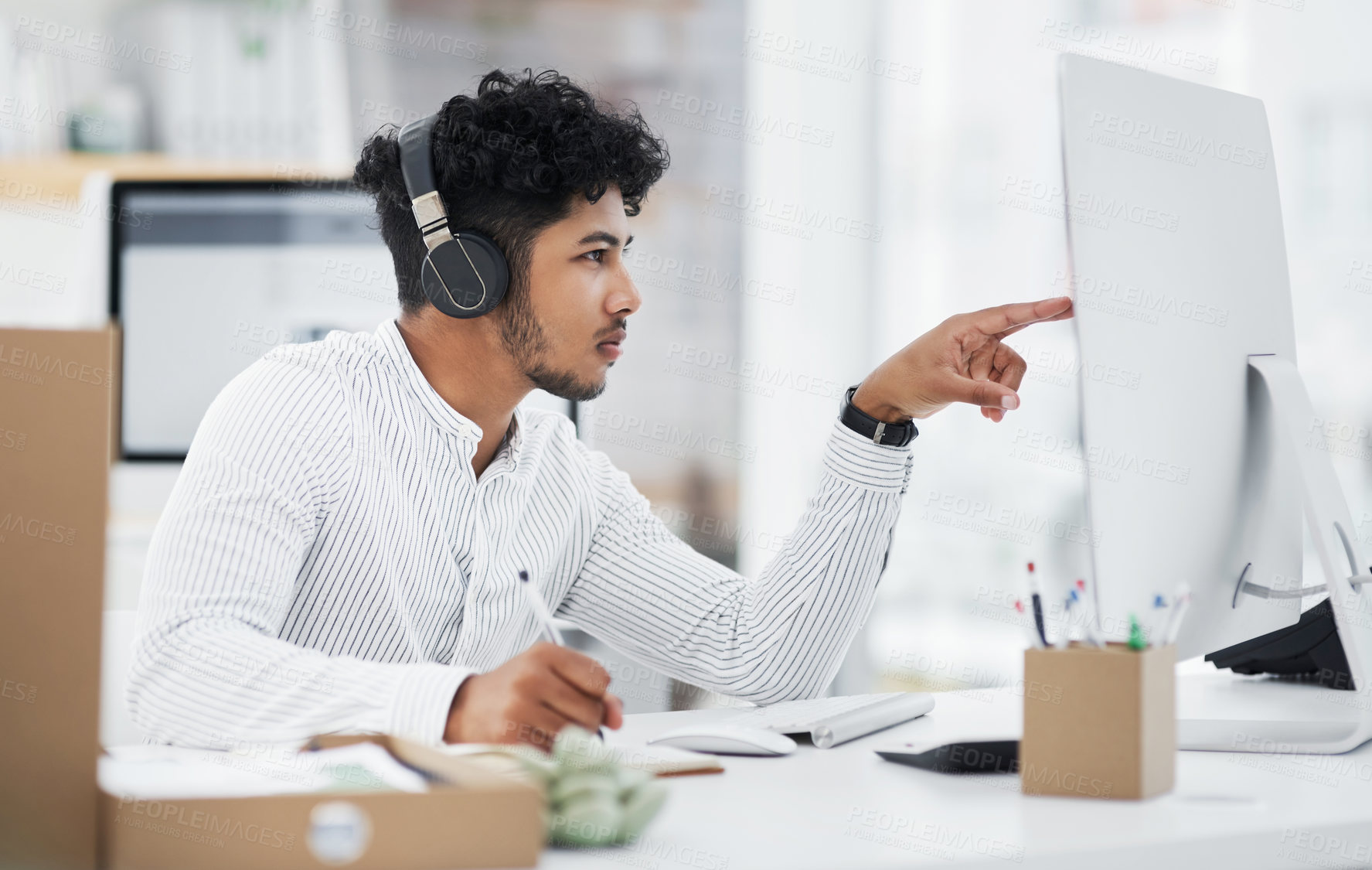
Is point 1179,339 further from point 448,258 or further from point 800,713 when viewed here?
point 448,258

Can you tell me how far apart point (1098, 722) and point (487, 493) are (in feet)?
2.15

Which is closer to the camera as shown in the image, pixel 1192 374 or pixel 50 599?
pixel 50 599

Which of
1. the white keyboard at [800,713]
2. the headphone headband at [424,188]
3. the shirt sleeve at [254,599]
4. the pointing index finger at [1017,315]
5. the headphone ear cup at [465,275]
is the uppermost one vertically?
the headphone headband at [424,188]

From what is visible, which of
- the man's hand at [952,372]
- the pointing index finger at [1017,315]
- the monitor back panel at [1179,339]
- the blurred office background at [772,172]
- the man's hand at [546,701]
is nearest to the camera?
the man's hand at [546,701]

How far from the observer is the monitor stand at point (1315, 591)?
0.91 m

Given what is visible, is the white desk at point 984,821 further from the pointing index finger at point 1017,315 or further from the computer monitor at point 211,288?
the computer monitor at point 211,288

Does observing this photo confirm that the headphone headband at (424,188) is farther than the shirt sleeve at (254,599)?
Yes

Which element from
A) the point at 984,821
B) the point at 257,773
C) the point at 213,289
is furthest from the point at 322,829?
the point at 213,289

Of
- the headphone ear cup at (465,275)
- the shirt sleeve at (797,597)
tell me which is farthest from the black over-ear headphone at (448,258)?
the shirt sleeve at (797,597)

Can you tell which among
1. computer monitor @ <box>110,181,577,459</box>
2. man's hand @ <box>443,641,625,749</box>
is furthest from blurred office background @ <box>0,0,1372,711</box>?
man's hand @ <box>443,641,625,749</box>

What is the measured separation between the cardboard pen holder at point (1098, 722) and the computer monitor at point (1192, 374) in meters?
0.09

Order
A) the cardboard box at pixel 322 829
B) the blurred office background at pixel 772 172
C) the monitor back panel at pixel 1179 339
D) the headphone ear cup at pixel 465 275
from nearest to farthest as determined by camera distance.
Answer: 1. the cardboard box at pixel 322 829
2. the monitor back panel at pixel 1179 339
3. the headphone ear cup at pixel 465 275
4. the blurred office background at pixel 772 172

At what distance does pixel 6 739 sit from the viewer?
0.59 metres

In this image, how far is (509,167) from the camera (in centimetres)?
124
